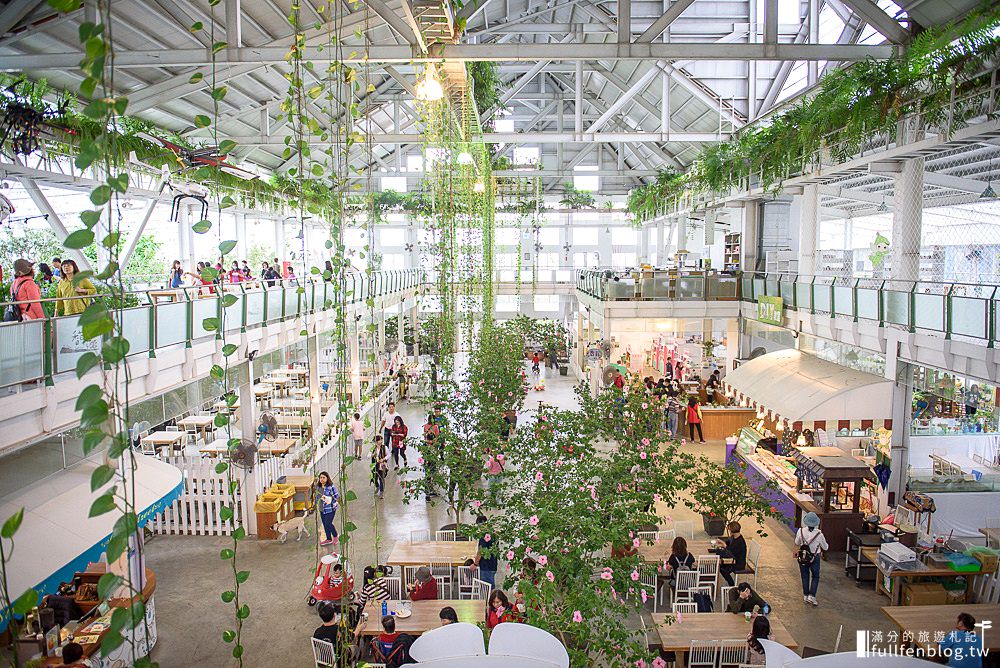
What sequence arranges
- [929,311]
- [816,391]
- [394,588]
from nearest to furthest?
1. [394,588]
2. [929,311]
3. [816,391]

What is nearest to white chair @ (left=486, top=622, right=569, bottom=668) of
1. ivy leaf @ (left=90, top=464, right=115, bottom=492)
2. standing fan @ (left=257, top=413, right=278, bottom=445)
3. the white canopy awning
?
ivy leaf @ (left=90, top=464, right=115, bottom=492)

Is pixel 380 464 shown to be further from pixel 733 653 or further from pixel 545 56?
pixel 545 56

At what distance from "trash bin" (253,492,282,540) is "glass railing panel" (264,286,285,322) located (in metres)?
2.73

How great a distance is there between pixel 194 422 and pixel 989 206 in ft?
73.2

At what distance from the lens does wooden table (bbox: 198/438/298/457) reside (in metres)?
11.8

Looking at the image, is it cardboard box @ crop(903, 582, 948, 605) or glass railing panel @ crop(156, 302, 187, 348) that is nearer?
glass railing panel @ crop(156, 302, 187, 348)

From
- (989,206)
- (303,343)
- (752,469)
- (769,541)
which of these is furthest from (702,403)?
(989,206)

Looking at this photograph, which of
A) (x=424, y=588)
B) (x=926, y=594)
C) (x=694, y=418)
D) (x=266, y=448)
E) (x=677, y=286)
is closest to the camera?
(x=424, y=588)

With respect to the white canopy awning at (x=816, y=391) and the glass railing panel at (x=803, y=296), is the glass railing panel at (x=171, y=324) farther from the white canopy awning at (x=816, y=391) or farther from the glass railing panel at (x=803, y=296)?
the glass railing panel at (x=803, y=296)

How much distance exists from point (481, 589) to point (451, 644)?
478 cm

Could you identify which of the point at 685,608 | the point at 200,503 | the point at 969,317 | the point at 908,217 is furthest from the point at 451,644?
A: the point at 908,217

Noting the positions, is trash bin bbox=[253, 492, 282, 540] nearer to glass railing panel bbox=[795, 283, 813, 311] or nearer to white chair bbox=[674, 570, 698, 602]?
white chair bbox=[674, 570, 698, 602]

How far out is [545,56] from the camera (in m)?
10.3

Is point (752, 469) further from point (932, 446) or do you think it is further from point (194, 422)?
point (194, 422)
